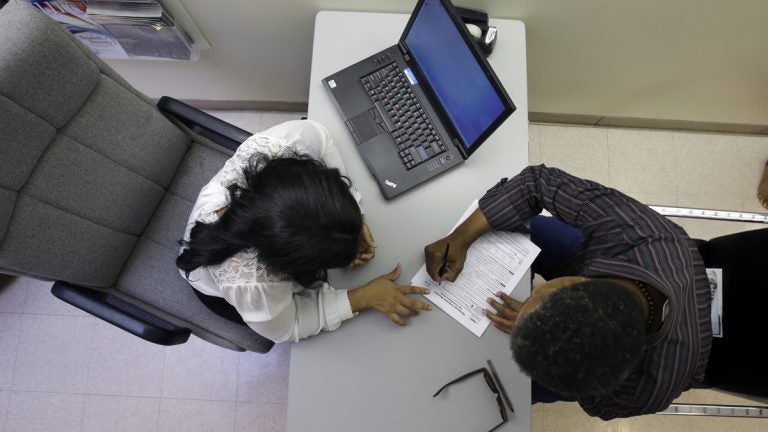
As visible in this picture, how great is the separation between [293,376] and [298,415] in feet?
0.29

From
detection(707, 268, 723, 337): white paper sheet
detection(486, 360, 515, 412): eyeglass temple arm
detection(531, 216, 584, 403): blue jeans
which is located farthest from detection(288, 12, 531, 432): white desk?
detection(707, 268, 723, 337): white paper sheet

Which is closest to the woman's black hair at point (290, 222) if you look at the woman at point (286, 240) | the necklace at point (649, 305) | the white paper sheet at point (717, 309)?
the woman at point (286, 240)

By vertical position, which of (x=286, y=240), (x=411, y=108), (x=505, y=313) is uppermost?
(x=411, y=108)

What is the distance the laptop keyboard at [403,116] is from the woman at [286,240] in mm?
166

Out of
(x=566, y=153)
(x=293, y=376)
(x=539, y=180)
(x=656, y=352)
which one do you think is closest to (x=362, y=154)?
(x=539, y=180)

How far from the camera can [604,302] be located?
27.6 inches

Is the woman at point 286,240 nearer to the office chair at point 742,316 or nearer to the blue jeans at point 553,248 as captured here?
the blue jeans at point 553,248

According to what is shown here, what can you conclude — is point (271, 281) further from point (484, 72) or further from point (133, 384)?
point (133, 384)

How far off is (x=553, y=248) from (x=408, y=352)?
542 millimetres

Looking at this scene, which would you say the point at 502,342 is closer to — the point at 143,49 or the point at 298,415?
the point at 298,415

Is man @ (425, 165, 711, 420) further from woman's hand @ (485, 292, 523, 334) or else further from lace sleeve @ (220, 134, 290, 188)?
lace sleeve @ (220, 134, 290, 188)

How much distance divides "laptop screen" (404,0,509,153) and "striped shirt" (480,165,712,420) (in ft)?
0.58

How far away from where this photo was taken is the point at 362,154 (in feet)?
3.67

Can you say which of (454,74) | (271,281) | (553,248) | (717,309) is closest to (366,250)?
(271,281)
